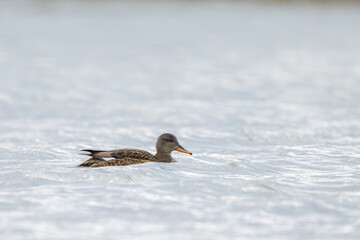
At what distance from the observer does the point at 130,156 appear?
44.1 feet

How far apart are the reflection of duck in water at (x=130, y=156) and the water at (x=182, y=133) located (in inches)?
8.8

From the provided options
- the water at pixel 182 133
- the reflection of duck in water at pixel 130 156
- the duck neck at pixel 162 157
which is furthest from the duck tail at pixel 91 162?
the duck neck at pixel 162 157

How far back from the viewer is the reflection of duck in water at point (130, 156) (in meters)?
13.2

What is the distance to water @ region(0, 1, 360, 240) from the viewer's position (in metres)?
10.5

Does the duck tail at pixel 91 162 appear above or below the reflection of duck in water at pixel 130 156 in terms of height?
below

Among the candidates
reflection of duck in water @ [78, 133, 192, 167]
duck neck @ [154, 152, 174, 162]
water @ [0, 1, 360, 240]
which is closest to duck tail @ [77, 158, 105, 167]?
reflection of duck in water @ [78, 133, 192, 167]

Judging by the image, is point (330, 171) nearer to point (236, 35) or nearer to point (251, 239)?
point (251, 239)

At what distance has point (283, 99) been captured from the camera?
82.1ft

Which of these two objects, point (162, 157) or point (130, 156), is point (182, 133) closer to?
point (162, 157)

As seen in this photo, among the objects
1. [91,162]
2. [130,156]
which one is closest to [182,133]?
[130,156]

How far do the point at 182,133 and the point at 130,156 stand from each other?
5.56 metres

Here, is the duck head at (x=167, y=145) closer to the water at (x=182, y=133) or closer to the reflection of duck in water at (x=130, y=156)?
the reflection of duck in water at (x=130, y=156)

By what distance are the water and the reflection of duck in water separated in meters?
0.22

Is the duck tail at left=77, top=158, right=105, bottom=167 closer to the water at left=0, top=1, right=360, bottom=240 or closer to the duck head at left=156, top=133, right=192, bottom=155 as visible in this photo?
the water at left=0, top=1, right=360, bottom=240
